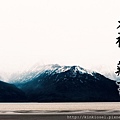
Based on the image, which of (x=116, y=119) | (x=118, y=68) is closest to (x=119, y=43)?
(x=118, y=68)

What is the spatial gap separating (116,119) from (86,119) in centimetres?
386

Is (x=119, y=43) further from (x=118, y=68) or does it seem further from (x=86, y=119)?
(x=86, y=119)

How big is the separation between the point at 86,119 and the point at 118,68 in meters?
14.3

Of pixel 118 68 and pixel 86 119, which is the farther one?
pixel 86 119

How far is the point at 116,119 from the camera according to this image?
182 ft

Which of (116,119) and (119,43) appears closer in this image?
(119,43)

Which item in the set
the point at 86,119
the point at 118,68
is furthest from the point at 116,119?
the point at 118,68

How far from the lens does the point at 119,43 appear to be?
140ft

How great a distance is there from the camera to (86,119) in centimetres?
5716

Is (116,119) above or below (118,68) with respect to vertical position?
below

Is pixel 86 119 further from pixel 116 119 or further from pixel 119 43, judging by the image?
pixel 119 43

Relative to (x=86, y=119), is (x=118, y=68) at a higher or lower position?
higher

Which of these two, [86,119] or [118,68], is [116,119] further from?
[118,68]

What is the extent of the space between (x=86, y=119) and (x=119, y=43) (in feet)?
56.4
